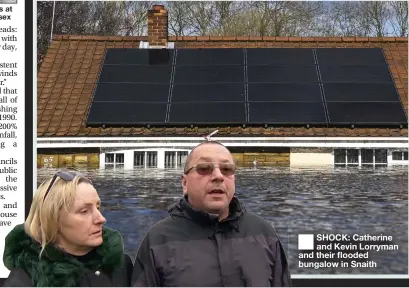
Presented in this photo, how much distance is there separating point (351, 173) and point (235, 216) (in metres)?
1.95

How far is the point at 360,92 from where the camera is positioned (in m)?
5.08

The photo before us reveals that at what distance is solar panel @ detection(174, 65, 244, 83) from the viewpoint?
521 cm

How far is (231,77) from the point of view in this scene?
17.1ft

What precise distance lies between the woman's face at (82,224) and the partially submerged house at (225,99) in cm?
184

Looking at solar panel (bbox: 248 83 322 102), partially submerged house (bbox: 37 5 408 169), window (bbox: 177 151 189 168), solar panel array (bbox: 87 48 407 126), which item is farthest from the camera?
solar panel (bbox: 248 83 322 102)

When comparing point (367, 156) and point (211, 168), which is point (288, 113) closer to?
point (367, 156)

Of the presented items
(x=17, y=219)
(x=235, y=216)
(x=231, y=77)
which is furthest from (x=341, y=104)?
(x=17, y=219)

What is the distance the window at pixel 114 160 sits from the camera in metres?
5.00

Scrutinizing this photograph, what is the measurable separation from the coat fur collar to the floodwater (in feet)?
5.09

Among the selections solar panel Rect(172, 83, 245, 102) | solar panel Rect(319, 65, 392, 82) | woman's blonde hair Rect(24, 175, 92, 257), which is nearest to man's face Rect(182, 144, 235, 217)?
woman's blonde hair Rect(24, 175, 92, 257)

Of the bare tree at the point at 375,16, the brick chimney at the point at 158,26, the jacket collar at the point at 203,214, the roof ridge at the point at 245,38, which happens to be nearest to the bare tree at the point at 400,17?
the bare tree at the point at 375,16

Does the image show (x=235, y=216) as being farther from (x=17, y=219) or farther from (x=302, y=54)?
(x=302, y=54)

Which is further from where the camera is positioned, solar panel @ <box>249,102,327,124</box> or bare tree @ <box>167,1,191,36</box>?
solar panel @ <box>249,102,327,124</box>

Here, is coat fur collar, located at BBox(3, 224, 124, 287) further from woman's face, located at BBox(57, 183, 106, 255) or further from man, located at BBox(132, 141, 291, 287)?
man, located at BBox(132, 141, 291, 287)
